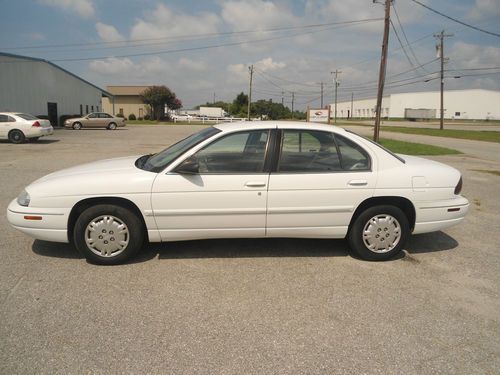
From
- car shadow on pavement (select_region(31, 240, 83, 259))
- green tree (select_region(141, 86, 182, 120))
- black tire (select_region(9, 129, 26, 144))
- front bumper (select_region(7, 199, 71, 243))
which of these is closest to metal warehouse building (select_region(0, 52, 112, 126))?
black tire (select_region(9, 129, 26, 144))

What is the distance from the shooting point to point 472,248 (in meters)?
4.57

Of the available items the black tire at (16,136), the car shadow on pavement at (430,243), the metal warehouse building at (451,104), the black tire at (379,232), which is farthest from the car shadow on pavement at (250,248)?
the metal warehouse building at (451,104)

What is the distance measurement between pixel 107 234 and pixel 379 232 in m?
2.91

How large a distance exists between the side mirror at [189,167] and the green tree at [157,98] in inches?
2356

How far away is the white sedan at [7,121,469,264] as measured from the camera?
12.2 ft

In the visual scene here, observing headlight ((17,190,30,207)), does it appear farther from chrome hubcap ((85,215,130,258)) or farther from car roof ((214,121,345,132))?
car roof ((214,121,345,132))

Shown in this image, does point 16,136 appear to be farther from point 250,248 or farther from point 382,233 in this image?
point 382,233

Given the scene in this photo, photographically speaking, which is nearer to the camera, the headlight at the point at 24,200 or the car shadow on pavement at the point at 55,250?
the headlight at the point at 24,200

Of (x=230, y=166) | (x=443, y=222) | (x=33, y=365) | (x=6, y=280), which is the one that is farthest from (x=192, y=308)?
(x=443, y=222)

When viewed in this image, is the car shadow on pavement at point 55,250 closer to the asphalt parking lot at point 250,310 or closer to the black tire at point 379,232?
the asphalt parking lot at point 250,310

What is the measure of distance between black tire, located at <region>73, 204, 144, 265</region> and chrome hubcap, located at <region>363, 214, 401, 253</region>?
2446 millimetres

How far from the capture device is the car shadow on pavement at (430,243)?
4523mm

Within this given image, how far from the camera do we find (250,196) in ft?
12.5

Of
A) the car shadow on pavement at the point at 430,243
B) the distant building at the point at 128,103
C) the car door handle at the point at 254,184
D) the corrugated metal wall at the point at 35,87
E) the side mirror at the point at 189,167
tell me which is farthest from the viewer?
the distant building at the point at 128,103
